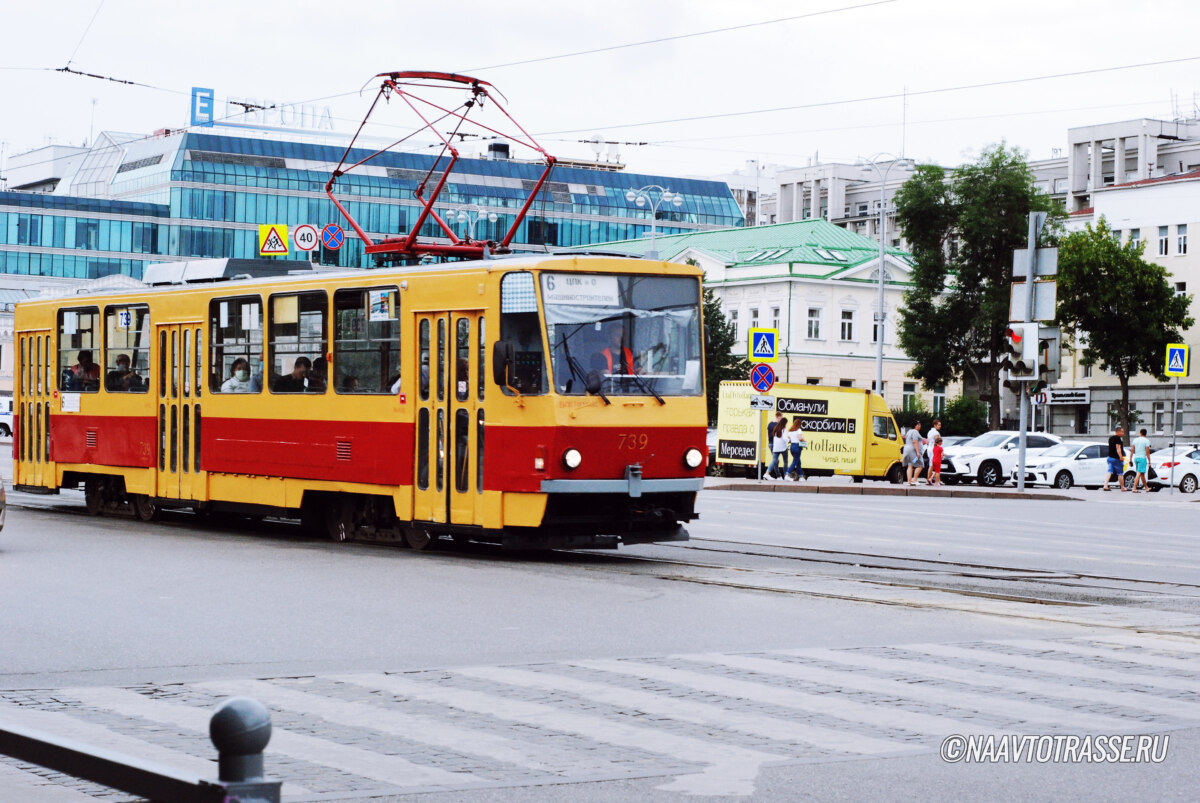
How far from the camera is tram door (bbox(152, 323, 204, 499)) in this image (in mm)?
21484

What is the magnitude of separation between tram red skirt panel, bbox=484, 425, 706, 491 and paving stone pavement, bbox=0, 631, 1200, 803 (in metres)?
6.38

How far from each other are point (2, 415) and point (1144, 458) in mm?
53935

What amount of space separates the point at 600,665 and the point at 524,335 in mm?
7496

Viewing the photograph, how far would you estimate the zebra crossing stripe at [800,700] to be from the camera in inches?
318

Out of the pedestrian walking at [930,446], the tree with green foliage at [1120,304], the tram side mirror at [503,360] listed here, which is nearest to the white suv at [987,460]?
the pedestrian walking at [930,446]

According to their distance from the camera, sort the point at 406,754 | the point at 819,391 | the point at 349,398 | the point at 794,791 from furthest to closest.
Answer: the point at 819,391, the point at 349,398, the point at 406,754, the point at 794,791

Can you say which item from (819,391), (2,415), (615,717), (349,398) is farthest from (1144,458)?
(2,415)

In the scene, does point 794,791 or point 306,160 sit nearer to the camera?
point 794,791

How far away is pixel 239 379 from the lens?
68.0 feet

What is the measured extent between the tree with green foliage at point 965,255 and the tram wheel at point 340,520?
60.9 meters

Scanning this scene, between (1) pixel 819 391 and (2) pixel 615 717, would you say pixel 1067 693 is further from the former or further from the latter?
(1) pixel 819 391

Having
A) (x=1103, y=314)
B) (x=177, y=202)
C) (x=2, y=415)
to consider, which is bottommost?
(x=2, y=415)

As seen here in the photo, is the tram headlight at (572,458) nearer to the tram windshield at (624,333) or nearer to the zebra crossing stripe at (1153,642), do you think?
the tram windshield at (624,333)

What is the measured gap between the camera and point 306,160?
11162 centimetres
